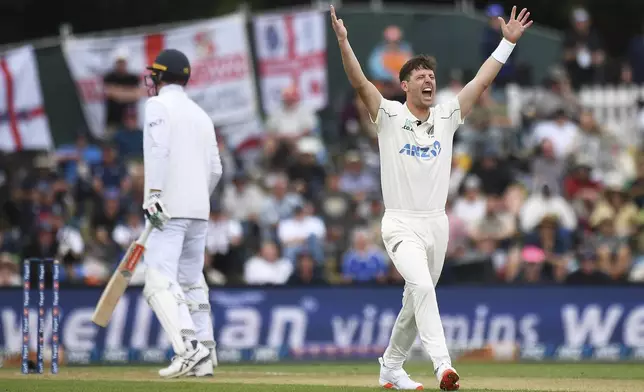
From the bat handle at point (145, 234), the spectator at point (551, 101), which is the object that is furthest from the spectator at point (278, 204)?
the bat handle at point (145, 234)

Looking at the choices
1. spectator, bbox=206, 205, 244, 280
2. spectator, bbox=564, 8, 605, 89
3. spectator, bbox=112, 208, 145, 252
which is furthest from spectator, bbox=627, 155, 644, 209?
spectator, bbox=112, 208, 145, 252

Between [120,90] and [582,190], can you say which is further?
[120,90]

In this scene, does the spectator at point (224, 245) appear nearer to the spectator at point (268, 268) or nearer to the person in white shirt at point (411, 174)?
the spectator at point (268, 268)

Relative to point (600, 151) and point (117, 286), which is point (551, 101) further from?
point (117, 286)

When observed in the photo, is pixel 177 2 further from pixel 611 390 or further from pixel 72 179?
pixel 611 390

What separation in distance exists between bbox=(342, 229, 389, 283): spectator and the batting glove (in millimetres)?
7218

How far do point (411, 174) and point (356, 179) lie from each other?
34.5 feet

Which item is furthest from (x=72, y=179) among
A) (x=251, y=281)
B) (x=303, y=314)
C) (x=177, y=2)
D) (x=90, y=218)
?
(x=177, y=2)

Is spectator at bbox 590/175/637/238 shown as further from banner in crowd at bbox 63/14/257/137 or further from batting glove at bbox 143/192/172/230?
batting glove at bbox 143/192/172/230

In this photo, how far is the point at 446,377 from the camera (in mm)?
10148

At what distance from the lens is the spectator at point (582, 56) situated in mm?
24422

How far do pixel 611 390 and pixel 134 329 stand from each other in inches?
302

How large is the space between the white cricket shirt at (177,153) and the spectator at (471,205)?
27.6 ft

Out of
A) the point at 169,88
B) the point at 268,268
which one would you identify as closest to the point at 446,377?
the point at 169,88
